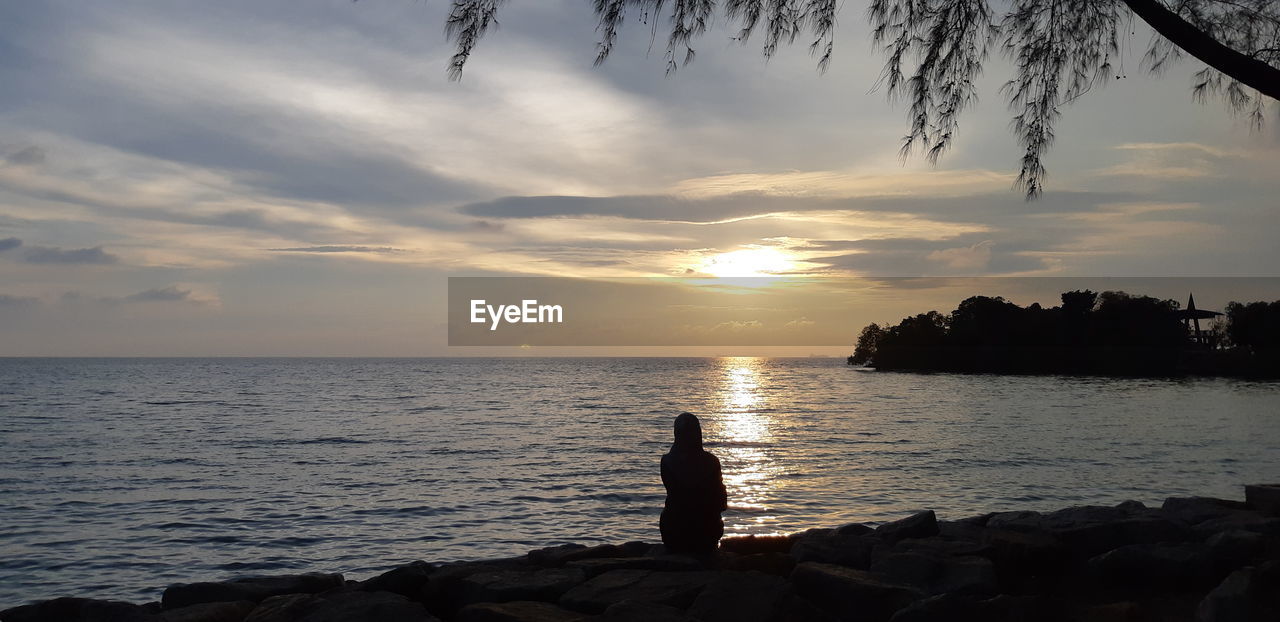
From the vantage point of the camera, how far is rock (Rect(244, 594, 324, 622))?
6.48m

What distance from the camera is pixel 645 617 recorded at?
561 cm

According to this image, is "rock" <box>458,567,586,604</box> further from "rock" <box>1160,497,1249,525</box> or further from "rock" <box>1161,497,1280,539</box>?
"rock" <box>1160,497,1249,525</box>

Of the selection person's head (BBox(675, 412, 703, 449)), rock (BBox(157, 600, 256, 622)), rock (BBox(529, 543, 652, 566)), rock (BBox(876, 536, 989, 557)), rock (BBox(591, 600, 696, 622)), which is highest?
person's head (BBox(675, 412, 703, 449))

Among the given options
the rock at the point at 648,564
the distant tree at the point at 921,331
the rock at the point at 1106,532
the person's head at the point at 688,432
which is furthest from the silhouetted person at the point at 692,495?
the distant tree at the point at 921,331

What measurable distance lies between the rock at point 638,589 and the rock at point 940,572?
1635mm

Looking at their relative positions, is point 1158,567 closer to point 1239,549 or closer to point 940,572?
point 1239,549

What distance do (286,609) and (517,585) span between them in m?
1.89

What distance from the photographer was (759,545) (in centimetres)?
905

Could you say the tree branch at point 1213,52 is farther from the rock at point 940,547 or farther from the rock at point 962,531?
the rock at point 962,531

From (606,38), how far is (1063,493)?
16626mm

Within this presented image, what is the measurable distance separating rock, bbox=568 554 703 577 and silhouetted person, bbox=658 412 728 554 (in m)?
0.32

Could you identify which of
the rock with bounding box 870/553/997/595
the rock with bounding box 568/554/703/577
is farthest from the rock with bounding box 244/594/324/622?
the rock with bounding box 870/553/997/595

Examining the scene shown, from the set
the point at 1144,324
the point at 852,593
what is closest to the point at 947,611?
the point at 852,593

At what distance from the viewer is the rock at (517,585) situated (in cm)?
693
